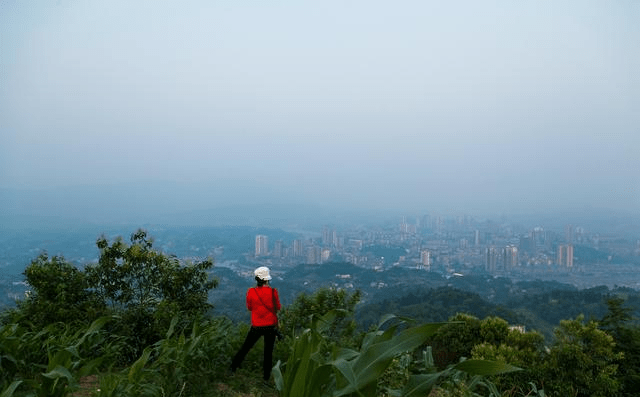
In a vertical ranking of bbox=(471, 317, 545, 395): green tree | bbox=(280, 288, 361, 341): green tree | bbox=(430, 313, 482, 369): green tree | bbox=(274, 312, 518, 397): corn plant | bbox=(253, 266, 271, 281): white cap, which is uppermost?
bbox=(274, 312, 518, 397): corn plant

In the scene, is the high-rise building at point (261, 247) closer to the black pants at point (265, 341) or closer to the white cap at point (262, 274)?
the black pants at point (265, 341)

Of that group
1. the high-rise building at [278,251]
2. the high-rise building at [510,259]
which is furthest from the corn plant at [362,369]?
the high-rise building at [510,259]

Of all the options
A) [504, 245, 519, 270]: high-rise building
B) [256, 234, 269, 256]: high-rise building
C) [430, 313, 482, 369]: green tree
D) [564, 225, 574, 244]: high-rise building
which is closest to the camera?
[430, 313, 482, 369]: green tree

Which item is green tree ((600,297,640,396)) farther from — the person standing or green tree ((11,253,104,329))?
green tree ((11,253,104,329))

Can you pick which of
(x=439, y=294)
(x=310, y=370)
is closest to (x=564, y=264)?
(x=439, y=294)

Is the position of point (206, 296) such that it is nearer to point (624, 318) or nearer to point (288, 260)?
point (624, 318)

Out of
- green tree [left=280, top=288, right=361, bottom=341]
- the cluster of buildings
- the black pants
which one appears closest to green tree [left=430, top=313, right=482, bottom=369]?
green tree [left=280, top=288, right=361, bottom=341]

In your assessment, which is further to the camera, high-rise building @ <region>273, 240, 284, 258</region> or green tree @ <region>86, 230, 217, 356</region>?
high-rise building @ <region>273, 240, 284, 258</region>
